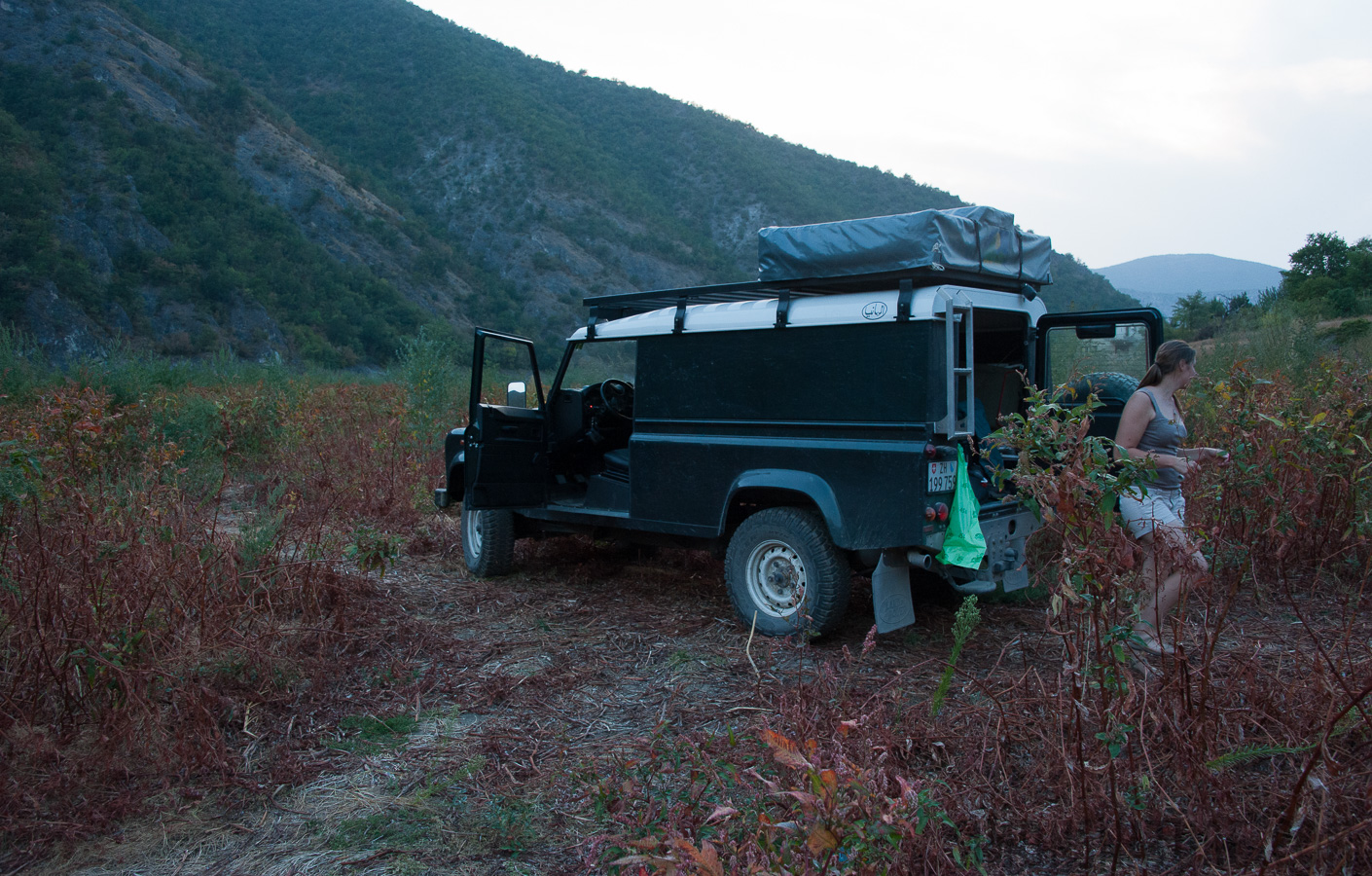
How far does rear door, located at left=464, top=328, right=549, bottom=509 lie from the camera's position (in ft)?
21.1

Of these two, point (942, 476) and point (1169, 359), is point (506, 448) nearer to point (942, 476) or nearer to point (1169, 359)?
point (942, 476)

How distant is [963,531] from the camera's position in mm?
4566

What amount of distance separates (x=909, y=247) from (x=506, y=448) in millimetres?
3389

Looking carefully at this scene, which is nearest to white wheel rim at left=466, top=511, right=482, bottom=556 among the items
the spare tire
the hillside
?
the spare tire

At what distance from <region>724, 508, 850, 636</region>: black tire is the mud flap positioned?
0.78 feet

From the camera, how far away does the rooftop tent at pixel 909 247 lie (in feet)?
15.2

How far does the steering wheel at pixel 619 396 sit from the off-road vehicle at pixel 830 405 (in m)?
0.51

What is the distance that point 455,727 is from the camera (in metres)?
4.09

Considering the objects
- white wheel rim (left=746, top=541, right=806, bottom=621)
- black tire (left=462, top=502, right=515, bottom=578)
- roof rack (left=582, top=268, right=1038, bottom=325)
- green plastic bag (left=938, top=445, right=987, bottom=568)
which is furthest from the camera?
black tire (left=462, top=502, right=515, bottom=578)

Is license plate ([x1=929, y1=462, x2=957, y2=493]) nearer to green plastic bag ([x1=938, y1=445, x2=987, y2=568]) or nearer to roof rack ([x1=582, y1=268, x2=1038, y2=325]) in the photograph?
green plastic bag ([x1=938, y1=445, x2=987, y2=568])

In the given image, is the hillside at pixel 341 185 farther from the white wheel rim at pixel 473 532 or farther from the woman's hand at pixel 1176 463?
the woman's hand at pixel 1176 463

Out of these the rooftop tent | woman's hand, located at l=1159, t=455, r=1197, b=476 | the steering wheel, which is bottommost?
woman's hand, located at l=1159, t=455, r=1197, b=476

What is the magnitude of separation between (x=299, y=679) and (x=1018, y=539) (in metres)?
4.08

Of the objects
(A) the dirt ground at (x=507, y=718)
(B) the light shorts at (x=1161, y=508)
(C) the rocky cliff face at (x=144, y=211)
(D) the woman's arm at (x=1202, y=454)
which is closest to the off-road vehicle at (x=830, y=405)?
(A) the dirt ground at (x=507, y=718)
